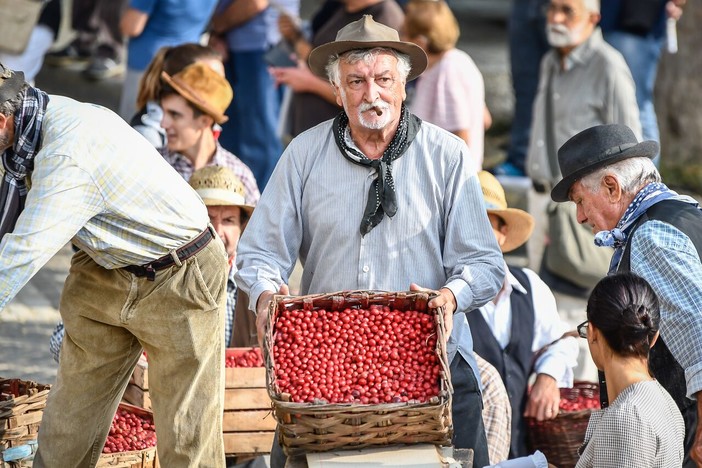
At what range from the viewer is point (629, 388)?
361 cm

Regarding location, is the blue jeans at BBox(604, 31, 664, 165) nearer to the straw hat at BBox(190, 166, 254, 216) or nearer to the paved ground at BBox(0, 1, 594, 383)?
the paved ground at BBox(0, 1, 594, 383)

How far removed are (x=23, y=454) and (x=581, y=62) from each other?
4652 millimetres

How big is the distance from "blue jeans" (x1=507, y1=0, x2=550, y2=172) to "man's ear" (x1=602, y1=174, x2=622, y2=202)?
545 cm

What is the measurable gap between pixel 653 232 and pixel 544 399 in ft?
5.01

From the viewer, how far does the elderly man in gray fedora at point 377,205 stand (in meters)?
4.18

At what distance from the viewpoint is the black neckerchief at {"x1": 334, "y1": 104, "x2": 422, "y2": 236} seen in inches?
164

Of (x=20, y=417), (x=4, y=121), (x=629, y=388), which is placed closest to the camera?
(x=629, y=388)

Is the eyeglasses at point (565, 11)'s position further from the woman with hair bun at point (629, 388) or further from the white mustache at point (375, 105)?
the woman with hair bun at point (629, 388)

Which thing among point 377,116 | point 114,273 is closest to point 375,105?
point 377,116

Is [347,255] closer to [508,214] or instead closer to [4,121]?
[4,121]

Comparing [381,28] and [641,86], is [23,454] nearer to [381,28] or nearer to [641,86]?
[381,28]

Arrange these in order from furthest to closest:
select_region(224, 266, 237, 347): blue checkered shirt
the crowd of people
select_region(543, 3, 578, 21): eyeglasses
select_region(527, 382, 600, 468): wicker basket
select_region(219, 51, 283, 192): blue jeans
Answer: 1. select_region(219, 51, 283, 192): blue jeans
2. select_region(543, 3, 578, 21): eyeglasses
3. select_region(224, 266, 237, 347): blue checkered shirt
4. select_region(527, 382, 600, 468): wicker basket
5. the crowd of people

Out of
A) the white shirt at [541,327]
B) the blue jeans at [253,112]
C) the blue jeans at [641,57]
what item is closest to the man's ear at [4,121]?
the white shirt at [541,327]

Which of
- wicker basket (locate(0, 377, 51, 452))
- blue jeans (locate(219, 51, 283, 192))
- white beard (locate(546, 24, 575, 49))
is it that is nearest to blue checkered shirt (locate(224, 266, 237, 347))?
wicker basket (locate(0, 377, 51, 452))
